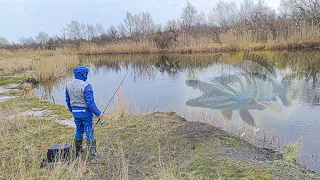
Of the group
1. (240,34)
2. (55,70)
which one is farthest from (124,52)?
(55,70)

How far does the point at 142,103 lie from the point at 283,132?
371 cm

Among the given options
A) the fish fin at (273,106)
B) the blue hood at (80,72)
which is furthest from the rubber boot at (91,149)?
the fish fin at (273,106)

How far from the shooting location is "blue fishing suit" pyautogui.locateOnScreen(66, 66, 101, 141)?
3094 millimetres

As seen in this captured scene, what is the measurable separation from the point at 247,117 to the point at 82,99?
3552 mm

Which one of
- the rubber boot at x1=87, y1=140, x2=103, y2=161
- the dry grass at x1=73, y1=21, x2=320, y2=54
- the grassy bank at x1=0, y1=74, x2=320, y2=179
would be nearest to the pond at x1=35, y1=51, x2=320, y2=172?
the grassy bank at x1=0, y1=74, x2=320, y2=179

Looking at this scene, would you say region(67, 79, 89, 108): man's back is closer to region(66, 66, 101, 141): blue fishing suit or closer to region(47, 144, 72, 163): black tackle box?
region(66, 66, 101, 141): blue fishing suit

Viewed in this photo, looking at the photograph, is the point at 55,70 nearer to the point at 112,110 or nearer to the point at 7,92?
the point at 7,92

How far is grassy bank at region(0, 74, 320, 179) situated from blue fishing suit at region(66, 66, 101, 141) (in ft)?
1.53

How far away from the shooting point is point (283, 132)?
178 inches

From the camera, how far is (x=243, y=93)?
7.34 m

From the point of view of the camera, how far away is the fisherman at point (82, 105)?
3098 mm

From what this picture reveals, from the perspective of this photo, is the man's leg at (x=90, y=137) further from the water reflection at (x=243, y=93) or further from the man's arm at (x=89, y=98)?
the water reflection at (x=243, y=93)

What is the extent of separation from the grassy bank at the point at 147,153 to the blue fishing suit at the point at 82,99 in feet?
1.53

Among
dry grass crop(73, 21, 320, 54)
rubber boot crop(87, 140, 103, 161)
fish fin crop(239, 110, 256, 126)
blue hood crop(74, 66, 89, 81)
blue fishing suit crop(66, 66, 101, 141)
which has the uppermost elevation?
dry grass crop(73, 21, 320, 54)
